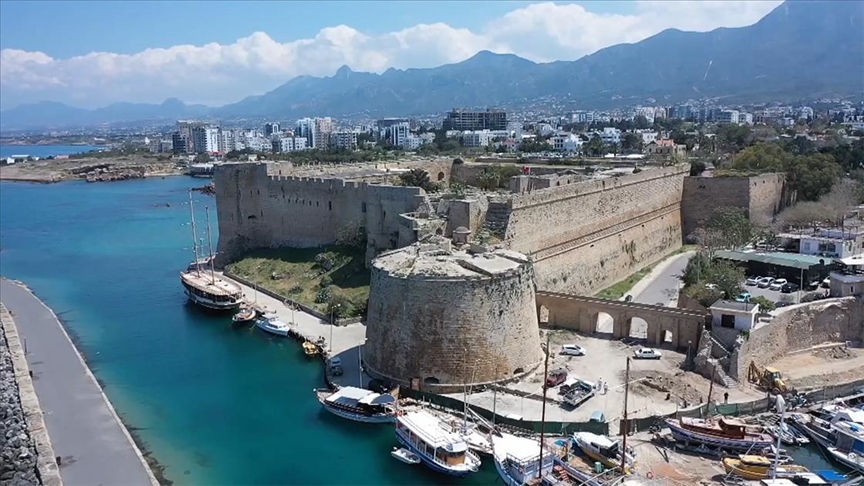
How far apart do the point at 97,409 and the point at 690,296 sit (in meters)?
18.4

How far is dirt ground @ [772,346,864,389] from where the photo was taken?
1931cm

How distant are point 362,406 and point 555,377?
17.0 feet

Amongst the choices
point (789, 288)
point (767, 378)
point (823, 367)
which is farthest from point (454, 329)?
point (789, 288)

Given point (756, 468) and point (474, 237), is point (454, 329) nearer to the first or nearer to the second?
point (474, 237)

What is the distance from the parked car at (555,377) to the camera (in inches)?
738

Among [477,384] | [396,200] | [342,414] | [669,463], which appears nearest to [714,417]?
[669,463]

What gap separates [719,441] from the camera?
51.6ft

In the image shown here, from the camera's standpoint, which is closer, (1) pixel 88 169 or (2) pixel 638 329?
(2) pixel 638 329

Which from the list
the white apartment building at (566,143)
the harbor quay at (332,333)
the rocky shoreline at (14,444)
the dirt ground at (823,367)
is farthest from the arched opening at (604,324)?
the white apartment building at (566,143)

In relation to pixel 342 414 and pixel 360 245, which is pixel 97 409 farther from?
pixel 360 245

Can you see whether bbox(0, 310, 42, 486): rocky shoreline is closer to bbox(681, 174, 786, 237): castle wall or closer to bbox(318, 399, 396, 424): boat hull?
bbox(318, 399, 396, 424): boat hull

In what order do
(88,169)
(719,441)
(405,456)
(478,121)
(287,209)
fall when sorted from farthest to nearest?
(478,121) < (88,169) < (287,209) < (405,456) < (719,441)

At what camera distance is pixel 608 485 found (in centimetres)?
1420

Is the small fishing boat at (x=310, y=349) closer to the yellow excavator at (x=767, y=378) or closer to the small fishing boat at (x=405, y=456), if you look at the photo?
the small fishing boat at (x=405, y=456)
